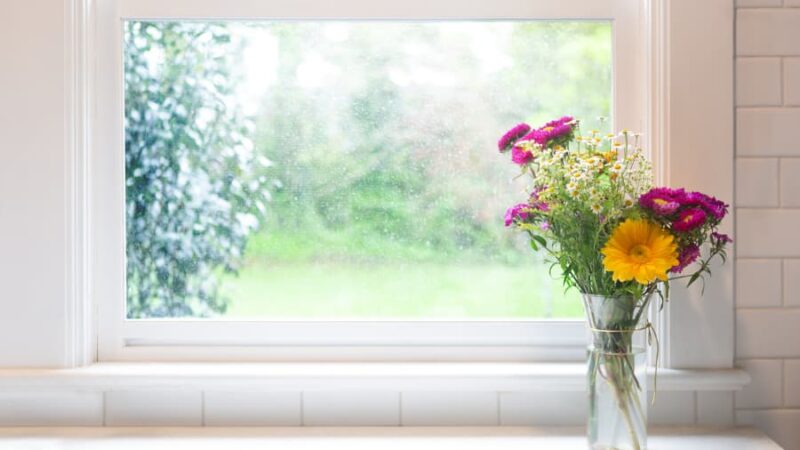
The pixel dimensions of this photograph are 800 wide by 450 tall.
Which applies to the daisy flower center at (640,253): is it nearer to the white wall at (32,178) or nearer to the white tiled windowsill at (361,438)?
the white tiled windowsill at (361,438)

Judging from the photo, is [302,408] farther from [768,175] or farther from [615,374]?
[768,175]

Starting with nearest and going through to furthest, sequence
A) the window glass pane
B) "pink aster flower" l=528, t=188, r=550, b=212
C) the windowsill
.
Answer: "pink aster flower" l=528, t=188, r=550, b=212
the windowsill
the window glass pane

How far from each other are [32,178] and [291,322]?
1.82 feet

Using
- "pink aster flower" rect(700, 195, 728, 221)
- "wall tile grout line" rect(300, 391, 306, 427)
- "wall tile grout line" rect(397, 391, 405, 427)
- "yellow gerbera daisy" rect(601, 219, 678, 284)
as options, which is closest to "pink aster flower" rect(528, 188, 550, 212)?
"yellow gerbera daisy" rect(601, 219, 678, 284)

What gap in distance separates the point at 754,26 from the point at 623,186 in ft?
1.58

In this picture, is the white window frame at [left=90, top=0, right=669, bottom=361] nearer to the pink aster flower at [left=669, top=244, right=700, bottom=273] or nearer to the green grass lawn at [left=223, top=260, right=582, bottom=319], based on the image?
the green grass lawn at [left=223, top=260, right=582, bottom=319]

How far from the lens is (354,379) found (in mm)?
1367

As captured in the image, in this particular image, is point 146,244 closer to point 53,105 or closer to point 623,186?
point 53,105

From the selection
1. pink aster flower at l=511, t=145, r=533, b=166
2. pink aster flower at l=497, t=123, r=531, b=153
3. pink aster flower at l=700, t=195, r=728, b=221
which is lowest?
pink aster flower at l=700, t=195, r=728, b=221

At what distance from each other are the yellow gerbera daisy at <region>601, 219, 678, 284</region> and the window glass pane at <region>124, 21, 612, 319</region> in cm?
37

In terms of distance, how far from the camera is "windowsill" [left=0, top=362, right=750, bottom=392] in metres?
1.35

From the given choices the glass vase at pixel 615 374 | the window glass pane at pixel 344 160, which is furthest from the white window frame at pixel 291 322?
the glass vase at pixel 615 374

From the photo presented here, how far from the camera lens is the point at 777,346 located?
1.39m

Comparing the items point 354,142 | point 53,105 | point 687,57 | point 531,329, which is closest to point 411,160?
point 354,142
